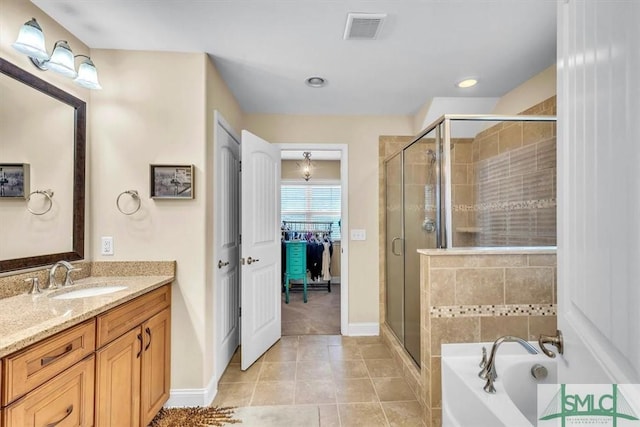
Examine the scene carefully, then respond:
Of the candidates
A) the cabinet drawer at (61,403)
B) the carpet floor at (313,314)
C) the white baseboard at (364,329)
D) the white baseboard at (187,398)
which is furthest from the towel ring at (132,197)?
the white baseboard at (364,329)

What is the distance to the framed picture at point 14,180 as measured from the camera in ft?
4.75

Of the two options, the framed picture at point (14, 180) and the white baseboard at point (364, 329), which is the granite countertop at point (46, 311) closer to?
the framed picture at point (14, 180)

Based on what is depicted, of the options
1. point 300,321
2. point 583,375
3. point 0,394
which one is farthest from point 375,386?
point 0,394

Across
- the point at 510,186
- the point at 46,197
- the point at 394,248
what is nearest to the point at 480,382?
the point at 510,186

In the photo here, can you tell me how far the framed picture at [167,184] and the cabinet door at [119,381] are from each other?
0.82 metres

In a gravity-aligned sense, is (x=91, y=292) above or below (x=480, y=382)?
above

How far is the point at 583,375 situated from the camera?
67 cm

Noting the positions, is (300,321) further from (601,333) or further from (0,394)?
(601,333)

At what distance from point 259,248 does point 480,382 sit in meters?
1.87

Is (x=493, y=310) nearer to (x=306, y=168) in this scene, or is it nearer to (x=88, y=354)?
(x=88, y=354)

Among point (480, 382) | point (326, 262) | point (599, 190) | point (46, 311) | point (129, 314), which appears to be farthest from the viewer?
point (326, 262)

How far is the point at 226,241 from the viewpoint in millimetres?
2545

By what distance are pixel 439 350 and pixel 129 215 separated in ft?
6.98

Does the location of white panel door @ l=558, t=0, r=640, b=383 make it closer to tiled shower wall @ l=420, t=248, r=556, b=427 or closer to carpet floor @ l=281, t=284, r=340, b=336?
tiled shower wall @ l=420, t=248, r=556, b=427
